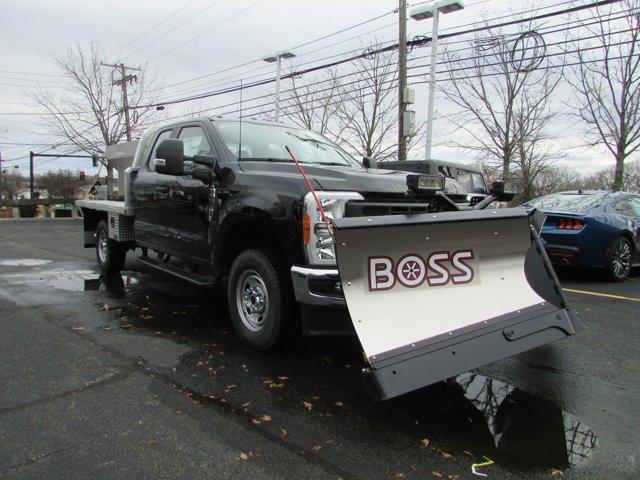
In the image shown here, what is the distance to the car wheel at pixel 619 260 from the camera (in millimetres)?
8211

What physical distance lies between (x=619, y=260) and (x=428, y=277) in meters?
6.50

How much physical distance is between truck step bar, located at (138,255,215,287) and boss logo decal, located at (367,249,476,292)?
231 centimetres

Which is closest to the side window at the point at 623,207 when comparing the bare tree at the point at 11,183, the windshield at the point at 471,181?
the windshield at the point at 471,181

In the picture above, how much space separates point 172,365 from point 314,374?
115 cm

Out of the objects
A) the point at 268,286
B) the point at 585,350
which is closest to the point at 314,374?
the point at 268,286

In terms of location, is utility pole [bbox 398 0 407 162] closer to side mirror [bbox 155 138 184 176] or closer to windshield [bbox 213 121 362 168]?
windshield [bbox 213 121 362 168]

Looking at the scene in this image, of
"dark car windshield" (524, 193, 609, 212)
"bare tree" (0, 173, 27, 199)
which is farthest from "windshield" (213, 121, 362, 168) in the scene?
"bare tree" (0, 173, 27, 199)

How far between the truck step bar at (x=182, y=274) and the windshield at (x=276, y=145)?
4.24 ft

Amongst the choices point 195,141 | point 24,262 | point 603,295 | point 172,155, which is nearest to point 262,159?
point 172,155

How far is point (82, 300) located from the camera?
21.0ft

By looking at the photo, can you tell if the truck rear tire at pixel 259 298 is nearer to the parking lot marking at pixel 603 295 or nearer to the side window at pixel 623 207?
the parking lot marking at pixel 603 295

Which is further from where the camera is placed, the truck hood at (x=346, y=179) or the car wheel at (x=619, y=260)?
the car wheel at (x=619, y=260)

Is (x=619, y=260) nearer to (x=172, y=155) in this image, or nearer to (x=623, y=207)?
(x=623, y=207)

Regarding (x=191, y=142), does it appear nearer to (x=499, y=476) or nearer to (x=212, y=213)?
(x=212, y=213)
